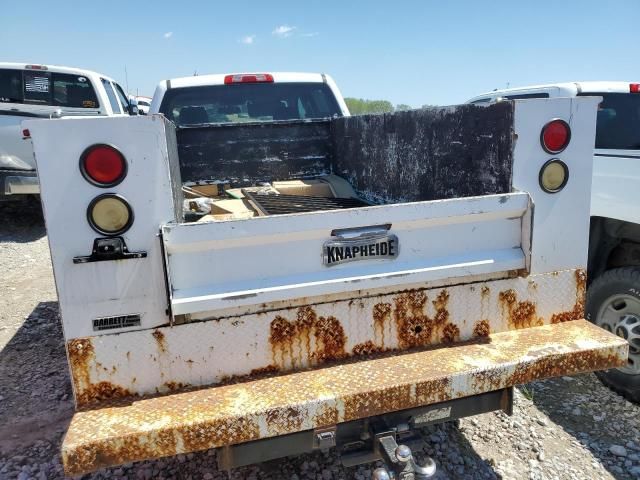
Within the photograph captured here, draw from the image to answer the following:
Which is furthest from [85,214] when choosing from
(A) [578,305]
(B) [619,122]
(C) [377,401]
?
(B) [619,122]

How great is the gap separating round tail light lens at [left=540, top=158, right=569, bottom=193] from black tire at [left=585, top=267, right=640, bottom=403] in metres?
1.32

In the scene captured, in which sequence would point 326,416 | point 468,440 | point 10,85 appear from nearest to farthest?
point 326,416 → point 468,440 → point 10,85

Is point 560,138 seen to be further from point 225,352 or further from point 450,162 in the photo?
point 225,352

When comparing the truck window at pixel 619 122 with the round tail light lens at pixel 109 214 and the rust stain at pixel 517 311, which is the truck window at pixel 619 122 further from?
the round tail light lens at pixel 109 214

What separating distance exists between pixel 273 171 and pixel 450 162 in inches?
74.5

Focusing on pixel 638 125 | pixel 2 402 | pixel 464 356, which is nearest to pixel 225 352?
pixel 464 356

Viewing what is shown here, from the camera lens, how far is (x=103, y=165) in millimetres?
1734

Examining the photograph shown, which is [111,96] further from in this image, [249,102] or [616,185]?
[616,185]

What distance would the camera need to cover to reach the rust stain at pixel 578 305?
2.30m

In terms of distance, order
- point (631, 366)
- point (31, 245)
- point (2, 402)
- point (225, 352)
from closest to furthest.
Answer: point (225, 352) < point (631, 366) < point (2, 402) < point (31, 245)

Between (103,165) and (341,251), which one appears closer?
(103,165)

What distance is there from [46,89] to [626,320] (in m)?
8.04

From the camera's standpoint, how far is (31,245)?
7.43 m

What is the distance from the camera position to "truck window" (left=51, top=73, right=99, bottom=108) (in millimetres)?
7844
